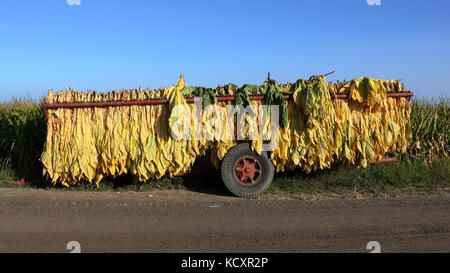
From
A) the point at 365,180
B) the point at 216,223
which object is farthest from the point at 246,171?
the point at 365,180

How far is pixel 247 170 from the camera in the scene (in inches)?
301

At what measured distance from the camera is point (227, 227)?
561 centimetres

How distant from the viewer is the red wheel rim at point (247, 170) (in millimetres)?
7648

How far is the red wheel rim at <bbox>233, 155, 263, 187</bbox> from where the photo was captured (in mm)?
7648

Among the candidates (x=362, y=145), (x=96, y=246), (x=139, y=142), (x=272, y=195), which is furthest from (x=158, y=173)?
(x=362, y=145)

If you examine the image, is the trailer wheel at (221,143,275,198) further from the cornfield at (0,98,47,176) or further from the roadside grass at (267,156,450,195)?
the cornfield at (0,98,47,176)

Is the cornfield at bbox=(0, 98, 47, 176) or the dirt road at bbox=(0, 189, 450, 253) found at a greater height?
the cornfield at bbox=(0, 98, 47, 176)

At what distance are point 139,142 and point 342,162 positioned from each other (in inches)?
164

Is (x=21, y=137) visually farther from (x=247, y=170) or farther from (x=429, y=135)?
(x=429, y=135)

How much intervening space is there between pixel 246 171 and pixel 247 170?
0.11 feet

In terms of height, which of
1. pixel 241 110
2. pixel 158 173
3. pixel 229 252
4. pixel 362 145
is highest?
Result: pixel 241 110

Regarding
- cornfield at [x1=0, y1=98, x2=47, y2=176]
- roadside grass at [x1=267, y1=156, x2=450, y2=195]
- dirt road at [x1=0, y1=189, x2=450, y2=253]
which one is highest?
cornfield at [x1=0, y1=98, x2=47, y2=176]

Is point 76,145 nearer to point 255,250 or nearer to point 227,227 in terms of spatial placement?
point 227,227

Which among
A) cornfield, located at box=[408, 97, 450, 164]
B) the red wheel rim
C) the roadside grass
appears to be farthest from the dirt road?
cornfield, located at box=[408, 97, 450, 164]
